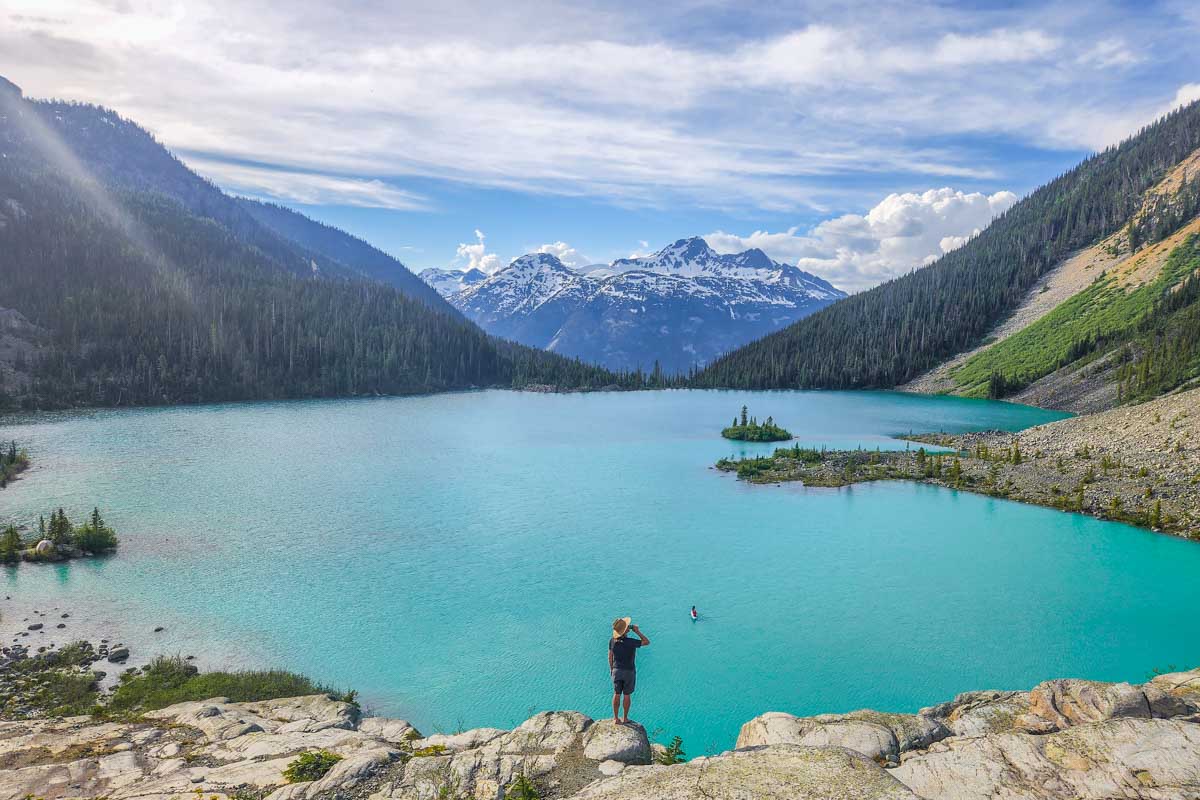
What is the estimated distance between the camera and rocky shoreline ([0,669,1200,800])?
9734 mm

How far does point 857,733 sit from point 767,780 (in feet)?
17.4

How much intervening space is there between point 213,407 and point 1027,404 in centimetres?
15616

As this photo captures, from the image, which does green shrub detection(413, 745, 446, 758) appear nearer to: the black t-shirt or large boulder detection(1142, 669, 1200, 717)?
the black t-shirt

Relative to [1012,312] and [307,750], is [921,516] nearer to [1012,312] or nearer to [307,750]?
[307,750]

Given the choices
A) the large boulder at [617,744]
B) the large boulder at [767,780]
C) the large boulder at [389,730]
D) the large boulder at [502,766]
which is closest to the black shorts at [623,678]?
the large boulder at [617,744]

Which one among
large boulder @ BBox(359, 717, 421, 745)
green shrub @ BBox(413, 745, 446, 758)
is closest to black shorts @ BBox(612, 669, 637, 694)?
green shrub @ BBox(413, 745, 446, 758)

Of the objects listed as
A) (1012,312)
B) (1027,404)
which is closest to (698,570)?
(1027,404)

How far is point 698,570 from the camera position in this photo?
113 feet

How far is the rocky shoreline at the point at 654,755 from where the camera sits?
31.9 feet

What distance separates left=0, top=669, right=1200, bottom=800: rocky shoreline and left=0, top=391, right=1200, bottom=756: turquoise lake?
18.3ft

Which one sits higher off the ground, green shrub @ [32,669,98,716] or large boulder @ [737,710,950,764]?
large boulder @ [737,710,950,764]

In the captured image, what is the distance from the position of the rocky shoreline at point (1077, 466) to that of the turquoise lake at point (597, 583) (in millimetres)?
2453

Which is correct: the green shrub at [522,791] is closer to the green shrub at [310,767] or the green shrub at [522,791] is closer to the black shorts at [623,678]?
the black shorts at [623,678]

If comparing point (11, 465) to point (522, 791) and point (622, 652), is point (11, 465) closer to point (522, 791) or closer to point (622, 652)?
point (622, 652)
